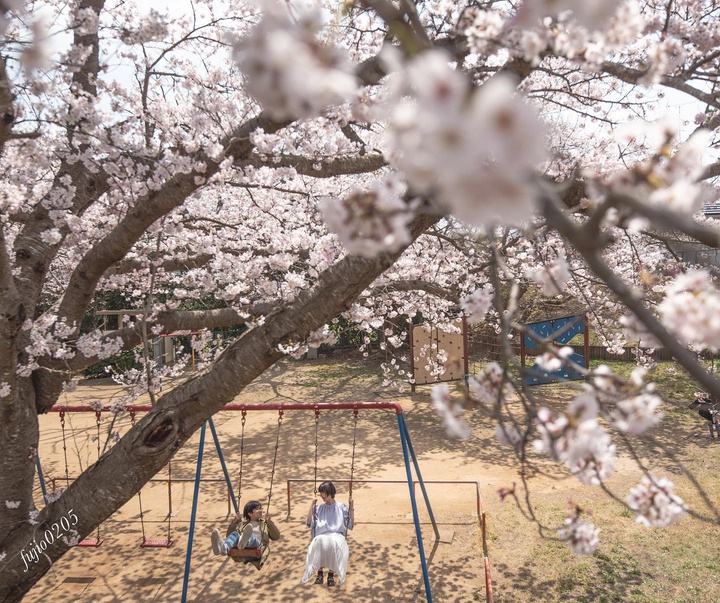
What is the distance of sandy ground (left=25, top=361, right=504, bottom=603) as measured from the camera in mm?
4992

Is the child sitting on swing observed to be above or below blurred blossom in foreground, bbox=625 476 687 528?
below

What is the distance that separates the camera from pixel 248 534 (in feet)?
16.6

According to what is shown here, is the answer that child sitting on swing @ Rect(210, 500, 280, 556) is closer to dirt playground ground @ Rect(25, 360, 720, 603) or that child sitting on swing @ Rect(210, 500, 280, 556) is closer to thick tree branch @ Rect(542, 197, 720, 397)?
dirt playground ground @ Rect(25, 360, 720, 603)

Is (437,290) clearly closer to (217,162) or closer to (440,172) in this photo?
(217,162)

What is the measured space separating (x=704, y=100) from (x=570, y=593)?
4073 mm

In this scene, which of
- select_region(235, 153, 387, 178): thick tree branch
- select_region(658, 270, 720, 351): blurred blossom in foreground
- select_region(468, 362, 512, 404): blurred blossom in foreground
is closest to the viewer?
select_region(658, 270, 720, 351): blurred blossom in foreground

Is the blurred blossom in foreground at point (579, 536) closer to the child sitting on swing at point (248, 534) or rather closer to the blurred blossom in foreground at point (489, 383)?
the blurred blossom in foreground at point (489, 383)

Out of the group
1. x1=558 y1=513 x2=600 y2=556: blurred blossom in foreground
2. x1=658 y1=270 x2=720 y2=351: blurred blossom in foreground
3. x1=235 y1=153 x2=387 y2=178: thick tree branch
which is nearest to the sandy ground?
x1=558 y1=513 x2=600 y2=556: blurred blossom in foreground

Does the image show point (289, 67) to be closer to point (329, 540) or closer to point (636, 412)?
point (636, 412)

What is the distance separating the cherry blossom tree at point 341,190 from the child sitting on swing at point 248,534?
1702mm

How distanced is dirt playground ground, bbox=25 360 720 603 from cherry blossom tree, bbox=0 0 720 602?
1.99 metres

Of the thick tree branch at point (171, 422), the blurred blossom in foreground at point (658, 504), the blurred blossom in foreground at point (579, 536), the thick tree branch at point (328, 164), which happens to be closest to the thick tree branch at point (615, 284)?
the blurred blossom in foreground at point (658, 504)

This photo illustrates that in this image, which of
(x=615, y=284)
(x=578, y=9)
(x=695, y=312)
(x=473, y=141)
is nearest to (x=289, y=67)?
(x=473, y=141)

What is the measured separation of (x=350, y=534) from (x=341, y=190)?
438 cm
